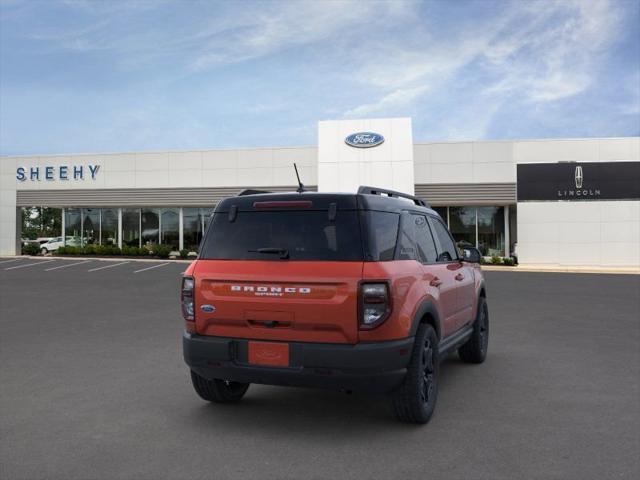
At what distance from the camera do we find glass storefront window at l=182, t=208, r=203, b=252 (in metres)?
33.3

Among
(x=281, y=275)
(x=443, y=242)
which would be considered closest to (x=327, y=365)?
(x=281, y=275)

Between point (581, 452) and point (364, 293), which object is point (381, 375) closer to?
point (364, 293)

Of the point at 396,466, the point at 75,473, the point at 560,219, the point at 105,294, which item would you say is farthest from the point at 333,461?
the point at 560,219

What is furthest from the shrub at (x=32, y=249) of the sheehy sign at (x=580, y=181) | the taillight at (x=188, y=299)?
the taillight at (x=188, y=299)

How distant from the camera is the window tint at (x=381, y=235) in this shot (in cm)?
431

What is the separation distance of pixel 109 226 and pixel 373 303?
3348cm

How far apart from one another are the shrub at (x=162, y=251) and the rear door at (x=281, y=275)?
26.9m

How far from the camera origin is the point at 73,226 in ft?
117

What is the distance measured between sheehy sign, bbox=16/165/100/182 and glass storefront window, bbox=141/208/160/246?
363 cm

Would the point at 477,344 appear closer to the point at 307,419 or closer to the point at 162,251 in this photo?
the point at 307,419

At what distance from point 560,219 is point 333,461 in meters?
26.3

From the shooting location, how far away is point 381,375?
4195 millimetres

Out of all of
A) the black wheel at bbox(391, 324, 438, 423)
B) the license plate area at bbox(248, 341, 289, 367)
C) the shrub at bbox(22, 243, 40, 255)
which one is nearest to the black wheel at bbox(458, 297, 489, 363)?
the black wheel at bbox(391, 324, 438, 423)

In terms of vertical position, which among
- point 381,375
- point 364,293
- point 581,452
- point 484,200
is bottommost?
point 581,452
